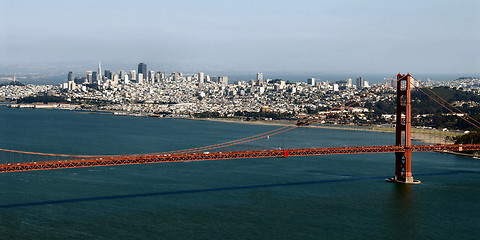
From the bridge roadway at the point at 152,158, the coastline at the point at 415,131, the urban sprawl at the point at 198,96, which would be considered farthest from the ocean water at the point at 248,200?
the urban sprawl at the point at 198,96

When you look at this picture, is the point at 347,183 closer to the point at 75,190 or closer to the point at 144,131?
the point at 75,190

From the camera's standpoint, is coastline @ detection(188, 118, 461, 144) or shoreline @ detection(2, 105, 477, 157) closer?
coastline @ detection(188, 118, 461, 144)

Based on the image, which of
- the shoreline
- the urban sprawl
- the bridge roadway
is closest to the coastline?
the shoreline

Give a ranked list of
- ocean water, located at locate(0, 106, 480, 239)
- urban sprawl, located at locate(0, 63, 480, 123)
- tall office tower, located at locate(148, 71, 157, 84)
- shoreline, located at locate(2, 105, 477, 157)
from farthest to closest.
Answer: tall office tower, located at locate(148, 71, 157, 84) → urban sprawl, located at locate(0, 63, 480, 123) → shoreline, located at locate(2, 105, 477, 157) → ocean water, located at locate(0, 106, 480, 239)

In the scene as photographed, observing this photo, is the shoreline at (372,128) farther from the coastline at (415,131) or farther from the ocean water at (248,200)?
the ocean water at (248,200)

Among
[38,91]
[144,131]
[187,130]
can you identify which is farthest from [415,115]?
[38,91]

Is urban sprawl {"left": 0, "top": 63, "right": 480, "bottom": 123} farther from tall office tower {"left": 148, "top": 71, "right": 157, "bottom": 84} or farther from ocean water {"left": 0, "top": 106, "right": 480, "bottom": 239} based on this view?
ocean water {"left": 0, "top": 106, "right": 480, "bottom": 239}

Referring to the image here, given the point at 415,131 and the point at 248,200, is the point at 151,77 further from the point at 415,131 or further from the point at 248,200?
the point at 248,200

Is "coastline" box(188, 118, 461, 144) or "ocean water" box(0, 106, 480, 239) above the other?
"coastline" box(188, 118, 461, 144)

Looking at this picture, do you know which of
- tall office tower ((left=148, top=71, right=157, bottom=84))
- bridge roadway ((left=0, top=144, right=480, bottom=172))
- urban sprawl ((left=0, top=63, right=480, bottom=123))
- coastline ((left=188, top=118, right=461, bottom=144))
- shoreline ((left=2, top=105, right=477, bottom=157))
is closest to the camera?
bridge roadway ((left=0, top=144, right=480, bottom=172))
